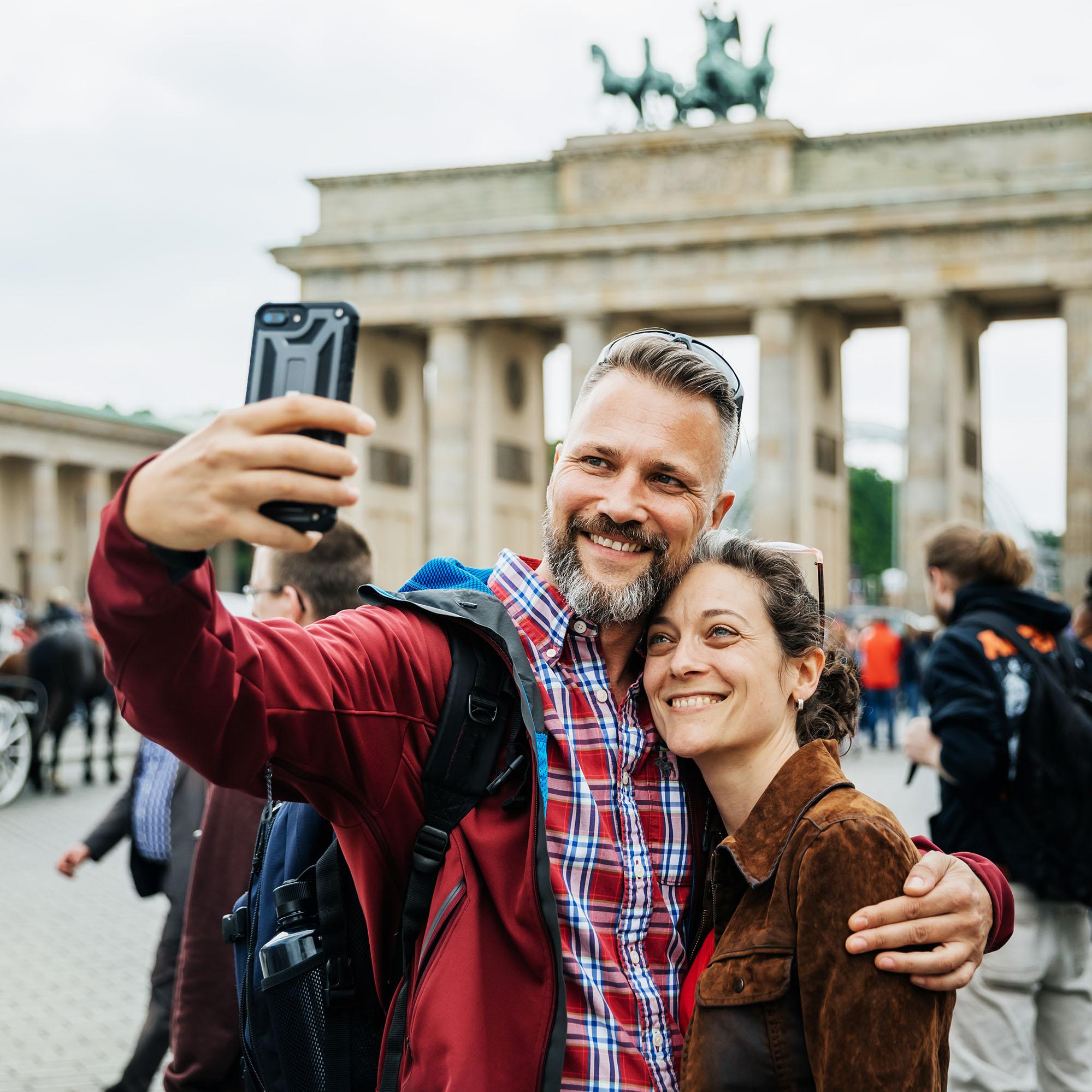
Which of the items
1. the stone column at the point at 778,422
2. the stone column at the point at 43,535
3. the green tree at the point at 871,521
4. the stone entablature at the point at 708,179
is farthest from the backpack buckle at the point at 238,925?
the green tree at the point at 871,521

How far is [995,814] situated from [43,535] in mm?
50954

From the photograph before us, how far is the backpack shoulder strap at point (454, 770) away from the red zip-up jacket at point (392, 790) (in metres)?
0.03

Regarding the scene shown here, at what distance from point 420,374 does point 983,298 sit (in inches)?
674

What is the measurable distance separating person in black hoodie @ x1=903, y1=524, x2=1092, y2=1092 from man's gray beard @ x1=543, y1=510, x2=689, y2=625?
107 inches

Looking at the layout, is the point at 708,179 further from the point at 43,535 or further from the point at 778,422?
the point at 43,535

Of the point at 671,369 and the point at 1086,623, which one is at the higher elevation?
the point at 671,369

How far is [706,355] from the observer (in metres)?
2.76

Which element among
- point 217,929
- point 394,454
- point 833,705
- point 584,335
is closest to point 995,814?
point 833,705

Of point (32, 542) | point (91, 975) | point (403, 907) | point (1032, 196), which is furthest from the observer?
point (32, 542)

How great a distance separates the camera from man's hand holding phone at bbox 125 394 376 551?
1612mm

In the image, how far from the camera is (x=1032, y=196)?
3438 cm

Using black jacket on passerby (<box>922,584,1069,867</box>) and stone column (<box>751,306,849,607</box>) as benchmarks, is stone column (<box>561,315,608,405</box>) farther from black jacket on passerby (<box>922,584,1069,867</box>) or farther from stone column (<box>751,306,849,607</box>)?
black jacket on passerby (<box>922,584,1069,867</box>)

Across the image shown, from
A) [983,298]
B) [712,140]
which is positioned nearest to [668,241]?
[712,140]

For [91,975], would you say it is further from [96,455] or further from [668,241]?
[96,455]
